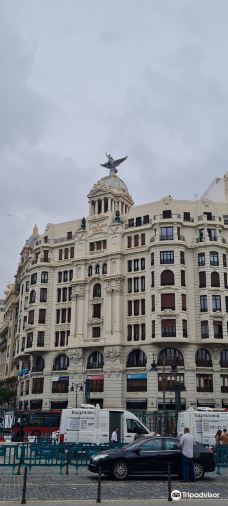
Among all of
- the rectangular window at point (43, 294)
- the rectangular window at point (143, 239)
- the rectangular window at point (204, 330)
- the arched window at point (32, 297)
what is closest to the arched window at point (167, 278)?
the rectangular window at point (143, 239)

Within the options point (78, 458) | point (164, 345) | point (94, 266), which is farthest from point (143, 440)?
point (94, 266)

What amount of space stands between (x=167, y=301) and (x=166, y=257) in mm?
4993

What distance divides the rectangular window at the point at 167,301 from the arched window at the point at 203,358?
548cm

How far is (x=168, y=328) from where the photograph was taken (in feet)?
170

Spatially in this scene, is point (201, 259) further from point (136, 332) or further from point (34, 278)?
point (34, 278)

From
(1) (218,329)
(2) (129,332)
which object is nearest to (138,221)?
(2) (129,332)

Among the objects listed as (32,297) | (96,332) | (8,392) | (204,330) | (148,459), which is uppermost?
(32,297)

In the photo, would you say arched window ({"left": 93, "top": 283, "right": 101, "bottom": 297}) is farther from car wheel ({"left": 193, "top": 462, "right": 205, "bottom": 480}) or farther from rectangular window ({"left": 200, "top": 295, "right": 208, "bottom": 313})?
car wheel ({"left": 193, "top": 462, "right": 205, "bottom": 480})

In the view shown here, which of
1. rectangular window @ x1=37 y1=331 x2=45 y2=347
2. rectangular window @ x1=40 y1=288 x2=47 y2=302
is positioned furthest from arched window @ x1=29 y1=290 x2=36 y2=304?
rectangular window @ x1=37 y1=331 x2=45 y2=347

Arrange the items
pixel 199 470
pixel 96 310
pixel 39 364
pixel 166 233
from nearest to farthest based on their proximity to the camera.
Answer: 1. pixel 199 470
2. pixel 166 233
3. pixel 96 310
4. pixel 39 364

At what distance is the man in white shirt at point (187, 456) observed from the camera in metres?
15.4

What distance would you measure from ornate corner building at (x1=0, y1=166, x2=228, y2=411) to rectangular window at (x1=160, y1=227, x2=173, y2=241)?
0.37 feet

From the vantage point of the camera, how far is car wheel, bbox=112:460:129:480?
1628cm

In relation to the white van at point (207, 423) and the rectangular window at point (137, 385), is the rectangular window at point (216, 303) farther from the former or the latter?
the white van at point (207, 423)
